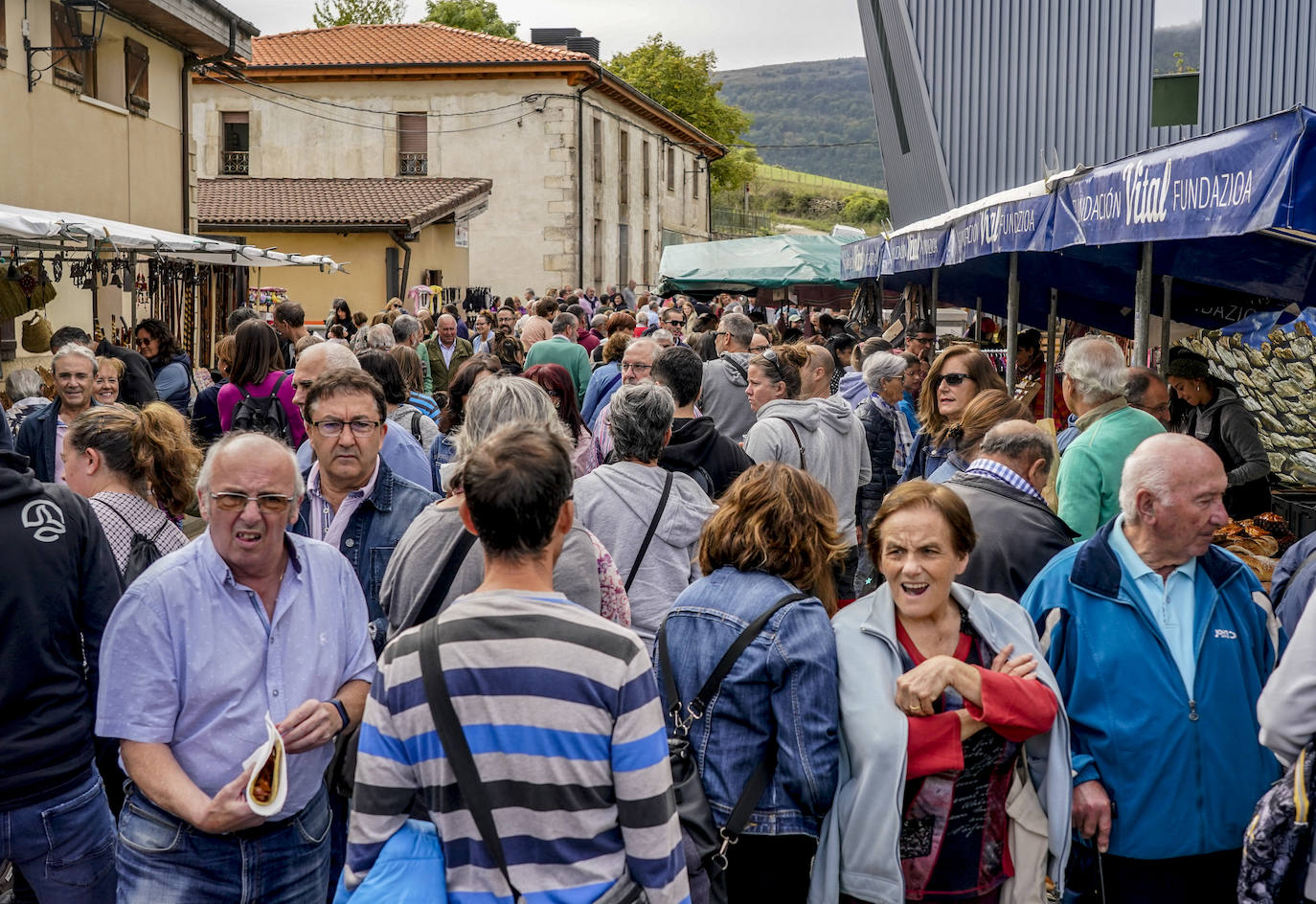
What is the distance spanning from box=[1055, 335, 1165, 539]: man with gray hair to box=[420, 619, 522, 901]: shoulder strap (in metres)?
3.27

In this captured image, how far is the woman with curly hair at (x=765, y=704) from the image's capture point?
3244 millimetres

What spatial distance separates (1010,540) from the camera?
4.30 meters

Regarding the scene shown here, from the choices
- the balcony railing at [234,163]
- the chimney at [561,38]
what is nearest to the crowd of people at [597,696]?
the balcony railing at [234,163]

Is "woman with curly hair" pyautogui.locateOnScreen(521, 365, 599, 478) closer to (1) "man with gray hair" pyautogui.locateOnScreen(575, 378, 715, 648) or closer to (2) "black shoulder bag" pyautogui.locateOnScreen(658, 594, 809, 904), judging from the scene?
(1) "man with gray hair" pyautogui.locateOnScreen(575, 378, 715, 648)

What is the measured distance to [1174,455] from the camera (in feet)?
11.8

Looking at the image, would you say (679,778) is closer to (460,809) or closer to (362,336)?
(460,809)

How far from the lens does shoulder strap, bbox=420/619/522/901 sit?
243 centimetres

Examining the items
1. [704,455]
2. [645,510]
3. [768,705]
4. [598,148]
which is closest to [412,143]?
[598,148]

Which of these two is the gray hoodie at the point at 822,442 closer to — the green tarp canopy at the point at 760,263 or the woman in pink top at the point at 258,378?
the woman in pink top at the point at 258,378

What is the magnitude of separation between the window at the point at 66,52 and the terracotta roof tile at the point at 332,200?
12.9 m

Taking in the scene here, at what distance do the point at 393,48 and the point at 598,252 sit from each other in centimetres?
853

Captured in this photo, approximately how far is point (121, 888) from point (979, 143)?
14398mm

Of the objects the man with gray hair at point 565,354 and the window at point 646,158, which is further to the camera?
the window at point 646,158

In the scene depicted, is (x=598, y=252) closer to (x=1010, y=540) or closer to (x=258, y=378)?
(x=258, y=378)
